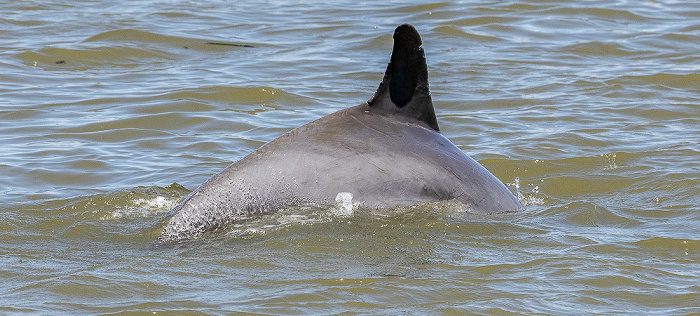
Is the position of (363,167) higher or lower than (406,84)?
lower

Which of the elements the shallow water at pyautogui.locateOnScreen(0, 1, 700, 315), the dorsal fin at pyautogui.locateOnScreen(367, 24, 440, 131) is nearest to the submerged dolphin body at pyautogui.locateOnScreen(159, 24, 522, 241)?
the dorsal fin at pyautogui.locateOnScreen(367, 24, 440, 131)

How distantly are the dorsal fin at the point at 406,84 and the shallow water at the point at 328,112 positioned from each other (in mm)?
647

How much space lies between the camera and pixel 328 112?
1164cm

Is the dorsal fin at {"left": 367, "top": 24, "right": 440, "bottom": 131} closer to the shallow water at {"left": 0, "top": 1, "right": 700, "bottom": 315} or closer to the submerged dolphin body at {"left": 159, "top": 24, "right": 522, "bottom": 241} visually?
the submerged dolphin body at {"left": 159, "top": 24, "right": 522, "bottom": 241}

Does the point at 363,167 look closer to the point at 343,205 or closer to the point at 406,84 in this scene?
the point at 343,205

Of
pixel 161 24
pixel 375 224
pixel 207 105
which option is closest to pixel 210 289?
pixel 375 224

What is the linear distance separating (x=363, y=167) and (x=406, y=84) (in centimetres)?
→ 67

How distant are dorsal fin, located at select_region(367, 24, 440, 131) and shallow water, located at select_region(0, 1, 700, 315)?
2.12ft

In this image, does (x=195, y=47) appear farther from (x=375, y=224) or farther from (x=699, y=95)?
(x=375, y=224)

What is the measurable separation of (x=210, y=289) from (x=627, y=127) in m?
6.86

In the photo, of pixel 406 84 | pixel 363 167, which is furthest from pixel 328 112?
pixel 363 167

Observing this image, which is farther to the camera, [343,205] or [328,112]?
[328,112]

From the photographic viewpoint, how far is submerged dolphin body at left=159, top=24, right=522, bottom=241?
19.1 feet

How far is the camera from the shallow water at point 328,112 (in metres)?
5.59
